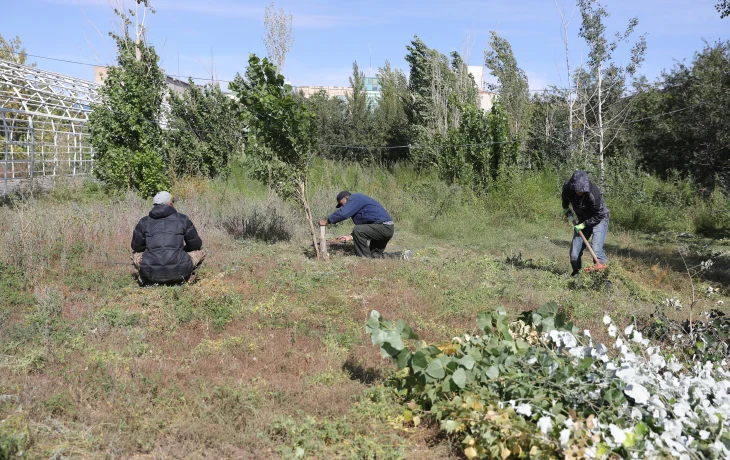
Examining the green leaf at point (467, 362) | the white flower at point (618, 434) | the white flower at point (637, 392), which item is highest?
the white flower at point (637, 392)

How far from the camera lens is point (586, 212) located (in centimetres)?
823

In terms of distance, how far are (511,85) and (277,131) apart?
13.1 metres

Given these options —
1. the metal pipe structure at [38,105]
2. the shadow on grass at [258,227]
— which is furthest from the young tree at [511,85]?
the metal pipe structure at [38,105]

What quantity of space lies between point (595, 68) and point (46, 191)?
50.6 ft

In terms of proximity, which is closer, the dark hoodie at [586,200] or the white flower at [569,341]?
the white flower at [569,341]

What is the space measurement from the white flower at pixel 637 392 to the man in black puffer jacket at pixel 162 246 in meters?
5.33

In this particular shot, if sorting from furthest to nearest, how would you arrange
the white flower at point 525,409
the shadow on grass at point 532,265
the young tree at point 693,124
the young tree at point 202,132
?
the young tree at point 693,124, the young tree at point 202,132, the shadow on grass at point 532,265, the white flower at point 525,409

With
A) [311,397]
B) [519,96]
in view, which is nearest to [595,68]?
[519,96]

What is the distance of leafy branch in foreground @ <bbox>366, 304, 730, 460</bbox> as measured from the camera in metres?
3.08

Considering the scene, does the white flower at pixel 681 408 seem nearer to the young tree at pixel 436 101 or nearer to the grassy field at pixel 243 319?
the grassy field at pixel 243 319

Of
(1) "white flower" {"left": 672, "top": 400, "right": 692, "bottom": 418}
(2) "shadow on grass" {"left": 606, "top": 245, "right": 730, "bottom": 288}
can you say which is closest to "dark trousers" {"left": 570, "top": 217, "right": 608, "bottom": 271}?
(2) "shadow on grass" {"left": 606, "top": 245, "right": 730, "bottom": 288}

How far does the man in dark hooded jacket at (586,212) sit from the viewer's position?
8.02 meters

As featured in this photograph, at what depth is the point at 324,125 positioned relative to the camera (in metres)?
23.7

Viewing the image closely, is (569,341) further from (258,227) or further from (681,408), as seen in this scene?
(258,227)
